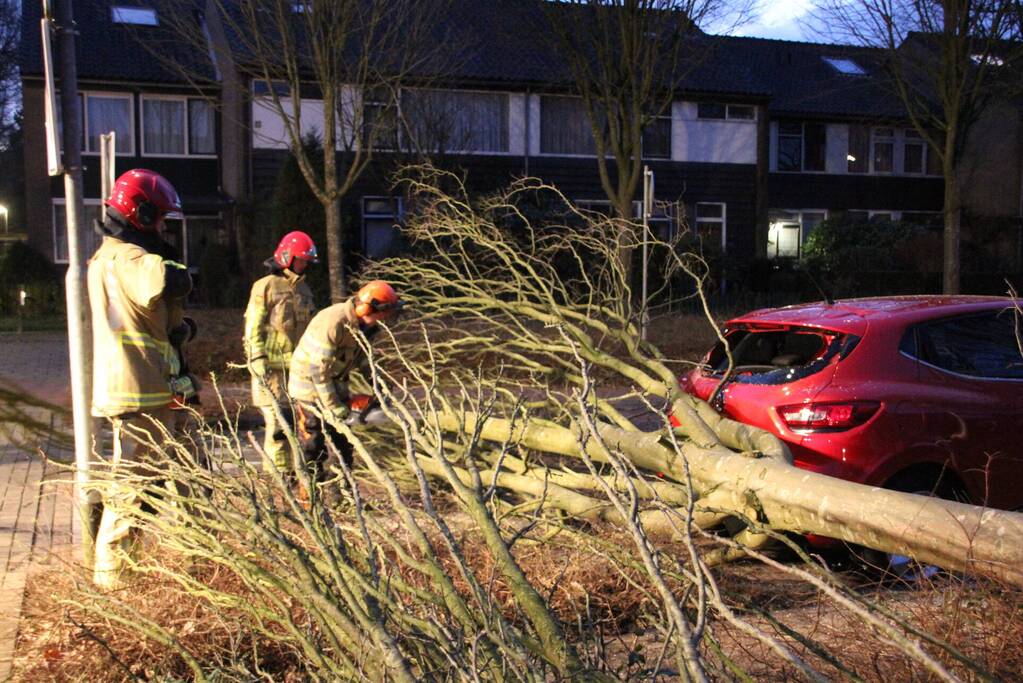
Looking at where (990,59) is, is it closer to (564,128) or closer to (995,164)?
(564,128)

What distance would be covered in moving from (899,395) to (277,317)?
4056 millimetres

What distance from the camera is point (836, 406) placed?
5.36 m

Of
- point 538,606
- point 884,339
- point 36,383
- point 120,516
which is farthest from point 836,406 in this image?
point 36,383

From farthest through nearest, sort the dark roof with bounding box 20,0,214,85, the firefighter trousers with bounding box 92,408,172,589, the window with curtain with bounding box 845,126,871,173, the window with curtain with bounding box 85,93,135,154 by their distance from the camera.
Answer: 1. the window with curtain with bounding box 845,126,871,173
2. the window with curtain with bounding box 85,93,135,154
3. the dark roof with bounding box 20,0,214,85
4. the firefighter trousers with bounding box 92,408,172,589

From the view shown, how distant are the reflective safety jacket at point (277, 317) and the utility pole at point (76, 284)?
1825 millimetres

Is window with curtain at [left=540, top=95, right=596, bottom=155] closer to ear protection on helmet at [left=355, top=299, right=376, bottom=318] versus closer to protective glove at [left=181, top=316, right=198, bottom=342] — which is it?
→ ear protection on helmet at [left=355, top=299, right=376, bottom=318]

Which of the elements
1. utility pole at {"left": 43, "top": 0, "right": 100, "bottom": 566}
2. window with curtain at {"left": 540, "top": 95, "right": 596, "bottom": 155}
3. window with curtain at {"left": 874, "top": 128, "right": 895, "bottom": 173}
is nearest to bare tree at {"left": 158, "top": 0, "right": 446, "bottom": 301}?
utility pole at {"left": 43, "top": 0, "right": 100, "bottom": 566}

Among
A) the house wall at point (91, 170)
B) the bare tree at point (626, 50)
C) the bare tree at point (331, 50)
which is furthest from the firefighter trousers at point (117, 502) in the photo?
the house wall at point (91, 170)

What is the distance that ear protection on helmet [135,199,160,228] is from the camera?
194 inches

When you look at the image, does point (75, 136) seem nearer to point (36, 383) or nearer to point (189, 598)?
point (189, 598)

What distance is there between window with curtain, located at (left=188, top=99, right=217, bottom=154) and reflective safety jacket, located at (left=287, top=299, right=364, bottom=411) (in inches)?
807

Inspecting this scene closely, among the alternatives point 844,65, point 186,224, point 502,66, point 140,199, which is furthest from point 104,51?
point 140,199

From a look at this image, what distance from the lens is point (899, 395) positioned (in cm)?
541

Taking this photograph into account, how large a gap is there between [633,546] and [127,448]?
2328 millimetres
